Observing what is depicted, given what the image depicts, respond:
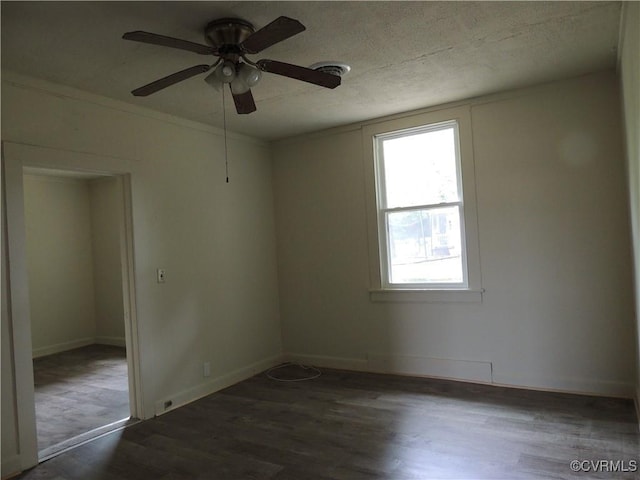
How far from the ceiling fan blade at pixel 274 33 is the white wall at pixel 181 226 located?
1.74 m

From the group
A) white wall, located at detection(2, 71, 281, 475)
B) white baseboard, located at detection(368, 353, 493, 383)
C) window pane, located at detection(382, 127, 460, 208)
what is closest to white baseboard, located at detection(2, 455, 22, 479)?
white wall, located at detection(2, 71, 281, 475)

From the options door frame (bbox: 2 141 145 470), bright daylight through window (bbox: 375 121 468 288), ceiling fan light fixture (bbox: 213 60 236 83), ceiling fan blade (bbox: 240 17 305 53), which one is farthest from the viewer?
bright daylight through window (bbox: 375 121 468 288)

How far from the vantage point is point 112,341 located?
6.70 m

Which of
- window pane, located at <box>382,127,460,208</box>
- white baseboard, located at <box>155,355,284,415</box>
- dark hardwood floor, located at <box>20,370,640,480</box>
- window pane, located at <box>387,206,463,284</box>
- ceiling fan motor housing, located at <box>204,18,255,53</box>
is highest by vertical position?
ceiling fan motor housing, located at <box>204,18,255,53</box>

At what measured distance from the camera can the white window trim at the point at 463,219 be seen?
4.08m

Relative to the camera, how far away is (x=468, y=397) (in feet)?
12.3

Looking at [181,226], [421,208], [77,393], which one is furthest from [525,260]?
[77,393]

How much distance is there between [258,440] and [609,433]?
2.30 metres

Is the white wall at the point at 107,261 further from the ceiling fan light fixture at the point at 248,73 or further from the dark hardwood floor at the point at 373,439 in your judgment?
the ceiling fan light fixture at the point at 248,73

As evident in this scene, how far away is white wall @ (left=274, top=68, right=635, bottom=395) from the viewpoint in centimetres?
355

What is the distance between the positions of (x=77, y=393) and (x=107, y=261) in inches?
108

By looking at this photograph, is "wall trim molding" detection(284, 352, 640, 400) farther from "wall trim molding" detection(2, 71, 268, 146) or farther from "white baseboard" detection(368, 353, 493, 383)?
"wall trim molding" detection(2, 71, 268, 146)

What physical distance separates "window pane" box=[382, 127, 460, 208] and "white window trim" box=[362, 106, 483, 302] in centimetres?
11

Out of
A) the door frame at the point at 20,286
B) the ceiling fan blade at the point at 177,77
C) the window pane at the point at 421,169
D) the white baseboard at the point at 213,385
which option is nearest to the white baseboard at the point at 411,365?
the white baseboard at the point at 213,385
